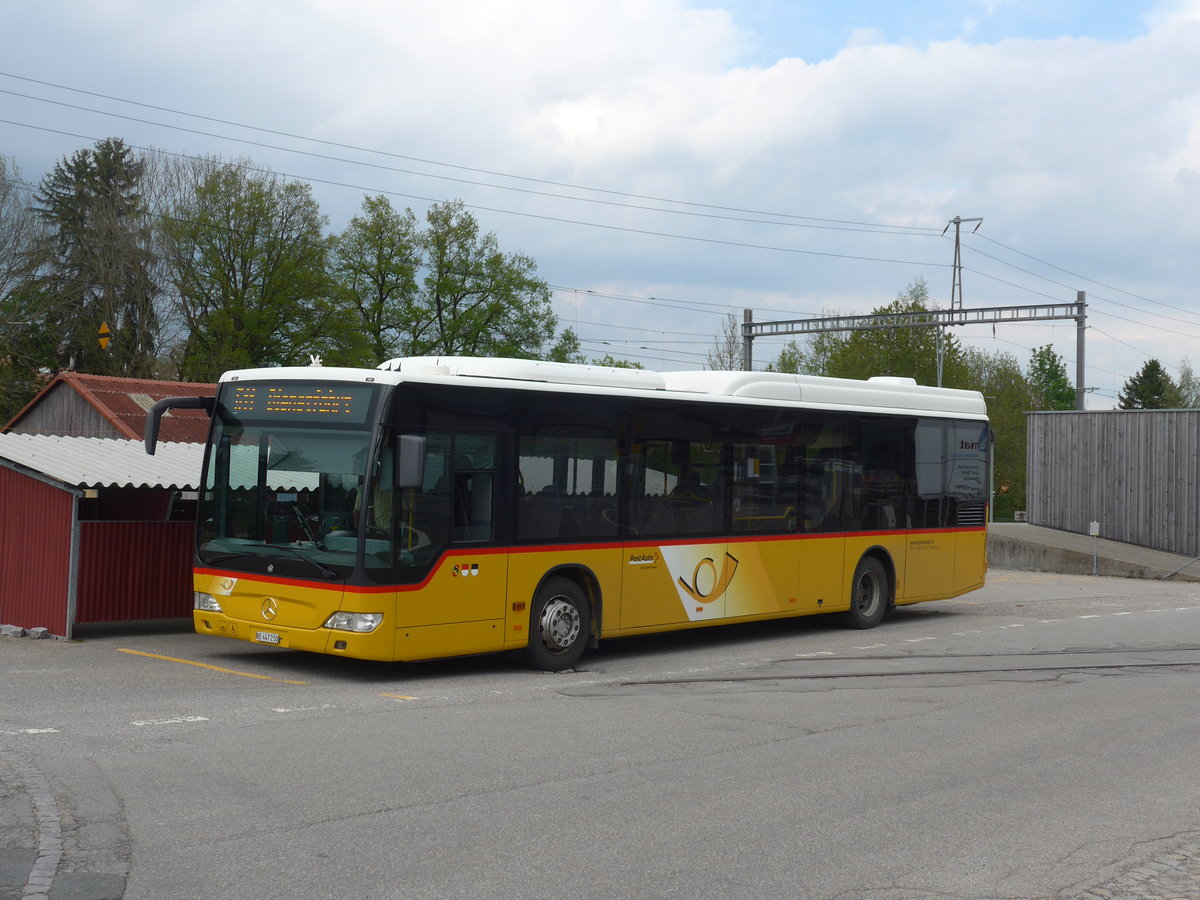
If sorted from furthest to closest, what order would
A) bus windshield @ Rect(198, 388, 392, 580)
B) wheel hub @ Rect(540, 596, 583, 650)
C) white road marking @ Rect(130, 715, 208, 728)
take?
wheel hub @ Rect(540, 596, 583, 650)
bus windshield @ Rect(198, 388, 392, 580)
white road marking @ Rect(130, 715, 208, 728)

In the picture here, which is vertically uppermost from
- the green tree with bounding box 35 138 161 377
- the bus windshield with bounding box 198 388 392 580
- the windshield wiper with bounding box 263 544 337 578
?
the green tree with bounding box 35 138 161 377

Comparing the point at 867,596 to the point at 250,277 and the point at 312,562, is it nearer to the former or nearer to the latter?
the point at 312,562

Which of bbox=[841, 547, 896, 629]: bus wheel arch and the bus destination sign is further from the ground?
the bus destination sign

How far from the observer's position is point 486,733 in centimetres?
934

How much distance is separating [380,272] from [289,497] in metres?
50.7

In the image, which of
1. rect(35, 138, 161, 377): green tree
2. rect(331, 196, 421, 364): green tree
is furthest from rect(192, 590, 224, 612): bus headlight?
rect(331, 196, 421, 364): green tree

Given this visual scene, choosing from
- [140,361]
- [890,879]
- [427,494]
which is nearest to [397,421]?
[427,494]

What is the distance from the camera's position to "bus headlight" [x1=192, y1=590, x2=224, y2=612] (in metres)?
12.4

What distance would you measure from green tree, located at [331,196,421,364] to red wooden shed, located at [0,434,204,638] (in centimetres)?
4439

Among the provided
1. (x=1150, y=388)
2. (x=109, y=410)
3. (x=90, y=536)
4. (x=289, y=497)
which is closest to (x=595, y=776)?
(x=289, y=497)

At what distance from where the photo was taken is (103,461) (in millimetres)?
16000

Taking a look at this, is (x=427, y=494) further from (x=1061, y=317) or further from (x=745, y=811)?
(x=1061, y=317)

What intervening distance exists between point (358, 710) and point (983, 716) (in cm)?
506

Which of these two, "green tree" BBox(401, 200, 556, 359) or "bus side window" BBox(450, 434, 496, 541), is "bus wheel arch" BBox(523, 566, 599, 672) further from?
"green tree" BBox(401, 200, 556, 359)
